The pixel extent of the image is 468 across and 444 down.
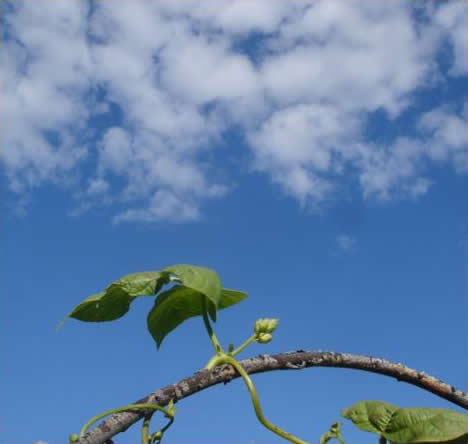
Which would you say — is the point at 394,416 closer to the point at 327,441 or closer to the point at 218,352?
the point at 327,441

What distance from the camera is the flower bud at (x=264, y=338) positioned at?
0.69 meters

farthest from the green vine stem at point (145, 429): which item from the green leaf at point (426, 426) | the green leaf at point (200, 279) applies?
the green leaf at point (426, 426)

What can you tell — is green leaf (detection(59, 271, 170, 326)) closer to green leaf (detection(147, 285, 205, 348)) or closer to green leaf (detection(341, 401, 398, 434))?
green leaf (detection(147, 285, 205, 348))

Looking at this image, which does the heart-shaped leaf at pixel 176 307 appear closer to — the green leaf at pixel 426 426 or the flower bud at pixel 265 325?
the flower bud at pixel 265 325

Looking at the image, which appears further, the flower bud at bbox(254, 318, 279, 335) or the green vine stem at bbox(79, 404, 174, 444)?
the flower bud at bbox(254, 318, 279, 335)

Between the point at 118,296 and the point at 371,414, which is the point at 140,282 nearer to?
the point at 118,296

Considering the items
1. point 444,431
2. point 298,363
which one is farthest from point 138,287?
point 444,431

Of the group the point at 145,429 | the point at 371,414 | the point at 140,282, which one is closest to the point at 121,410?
the point at 145,429

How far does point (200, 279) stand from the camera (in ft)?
2.09

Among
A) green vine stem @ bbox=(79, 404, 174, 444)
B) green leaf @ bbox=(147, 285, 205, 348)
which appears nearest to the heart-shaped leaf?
green leaf @ bbox=(147, 285, 205, 348)

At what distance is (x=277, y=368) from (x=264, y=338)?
35 mm

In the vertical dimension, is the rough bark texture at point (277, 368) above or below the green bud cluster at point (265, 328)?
below

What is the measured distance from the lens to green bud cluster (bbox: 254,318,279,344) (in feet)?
2.25

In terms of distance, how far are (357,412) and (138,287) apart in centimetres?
26
